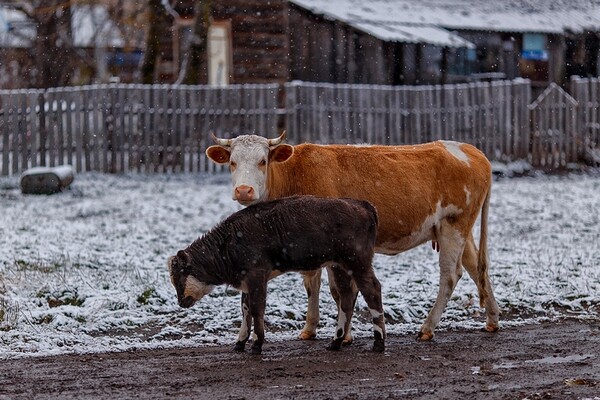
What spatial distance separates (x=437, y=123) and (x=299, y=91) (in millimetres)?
2841

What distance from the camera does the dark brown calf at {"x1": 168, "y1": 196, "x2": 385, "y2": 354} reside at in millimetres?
7496

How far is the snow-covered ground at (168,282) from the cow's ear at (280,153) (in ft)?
4.54

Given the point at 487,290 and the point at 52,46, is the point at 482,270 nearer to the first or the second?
the point at 487,290

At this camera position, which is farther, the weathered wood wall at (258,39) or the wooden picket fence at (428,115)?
the weathered wood wall at (258,39)

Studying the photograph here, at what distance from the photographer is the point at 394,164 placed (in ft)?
28.0

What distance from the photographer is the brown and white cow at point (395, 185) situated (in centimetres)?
808

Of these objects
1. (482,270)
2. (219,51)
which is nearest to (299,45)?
(219,51)

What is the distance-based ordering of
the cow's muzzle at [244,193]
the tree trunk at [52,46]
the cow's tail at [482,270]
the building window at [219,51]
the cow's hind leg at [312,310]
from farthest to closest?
the tree trunk at [52,46], the building window at [219,51], the cow's tail at [482,270], the cow's hind leg at [312,310], the cow's muzzle at [244,193]

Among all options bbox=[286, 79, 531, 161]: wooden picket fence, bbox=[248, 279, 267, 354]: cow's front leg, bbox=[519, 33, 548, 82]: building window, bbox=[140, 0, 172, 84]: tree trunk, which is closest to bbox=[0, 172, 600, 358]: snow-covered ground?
bbox=[248, 279, 267, 354]: cow's front leg

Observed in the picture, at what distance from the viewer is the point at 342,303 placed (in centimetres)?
786

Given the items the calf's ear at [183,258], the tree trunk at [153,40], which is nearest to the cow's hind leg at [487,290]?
the calf's ear at [183,258]

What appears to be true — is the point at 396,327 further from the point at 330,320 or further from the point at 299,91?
the point at 299,91

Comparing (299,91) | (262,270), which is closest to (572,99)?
(299,91)

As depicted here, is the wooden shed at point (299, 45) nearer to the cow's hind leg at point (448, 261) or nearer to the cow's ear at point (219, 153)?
the cow's hind leg at point (448, 261)
